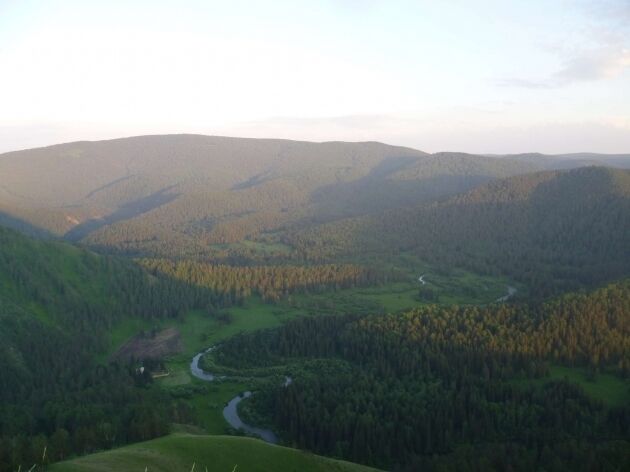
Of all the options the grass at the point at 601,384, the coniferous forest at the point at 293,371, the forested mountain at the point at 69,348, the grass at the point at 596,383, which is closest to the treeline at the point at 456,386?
the coniferous forest at the point at 293,371

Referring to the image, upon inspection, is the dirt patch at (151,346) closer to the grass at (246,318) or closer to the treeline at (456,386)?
the grass at (246,318)

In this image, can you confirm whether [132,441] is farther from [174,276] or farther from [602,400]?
[174,276]

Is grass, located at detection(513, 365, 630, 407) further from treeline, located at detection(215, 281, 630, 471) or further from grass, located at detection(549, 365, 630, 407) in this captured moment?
treeline, located at detection(215, 281, 630, 471)

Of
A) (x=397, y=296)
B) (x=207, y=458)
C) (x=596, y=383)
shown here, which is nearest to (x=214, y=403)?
(x=207, y=458)

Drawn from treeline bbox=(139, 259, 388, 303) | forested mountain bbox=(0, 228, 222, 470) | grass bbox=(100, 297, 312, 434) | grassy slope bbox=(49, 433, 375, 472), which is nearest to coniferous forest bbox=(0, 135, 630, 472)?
grassy slope bbox=(49, 433, 375, 472)

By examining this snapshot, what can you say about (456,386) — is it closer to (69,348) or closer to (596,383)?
(596,383)

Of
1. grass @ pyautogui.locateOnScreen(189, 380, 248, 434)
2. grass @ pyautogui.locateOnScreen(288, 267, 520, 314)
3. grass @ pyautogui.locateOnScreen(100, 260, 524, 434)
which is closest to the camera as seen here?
grass @ pyautogui.locateOnScreen(189, 380, 248, 434)

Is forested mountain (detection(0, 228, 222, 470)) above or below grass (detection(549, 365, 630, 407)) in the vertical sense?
above
